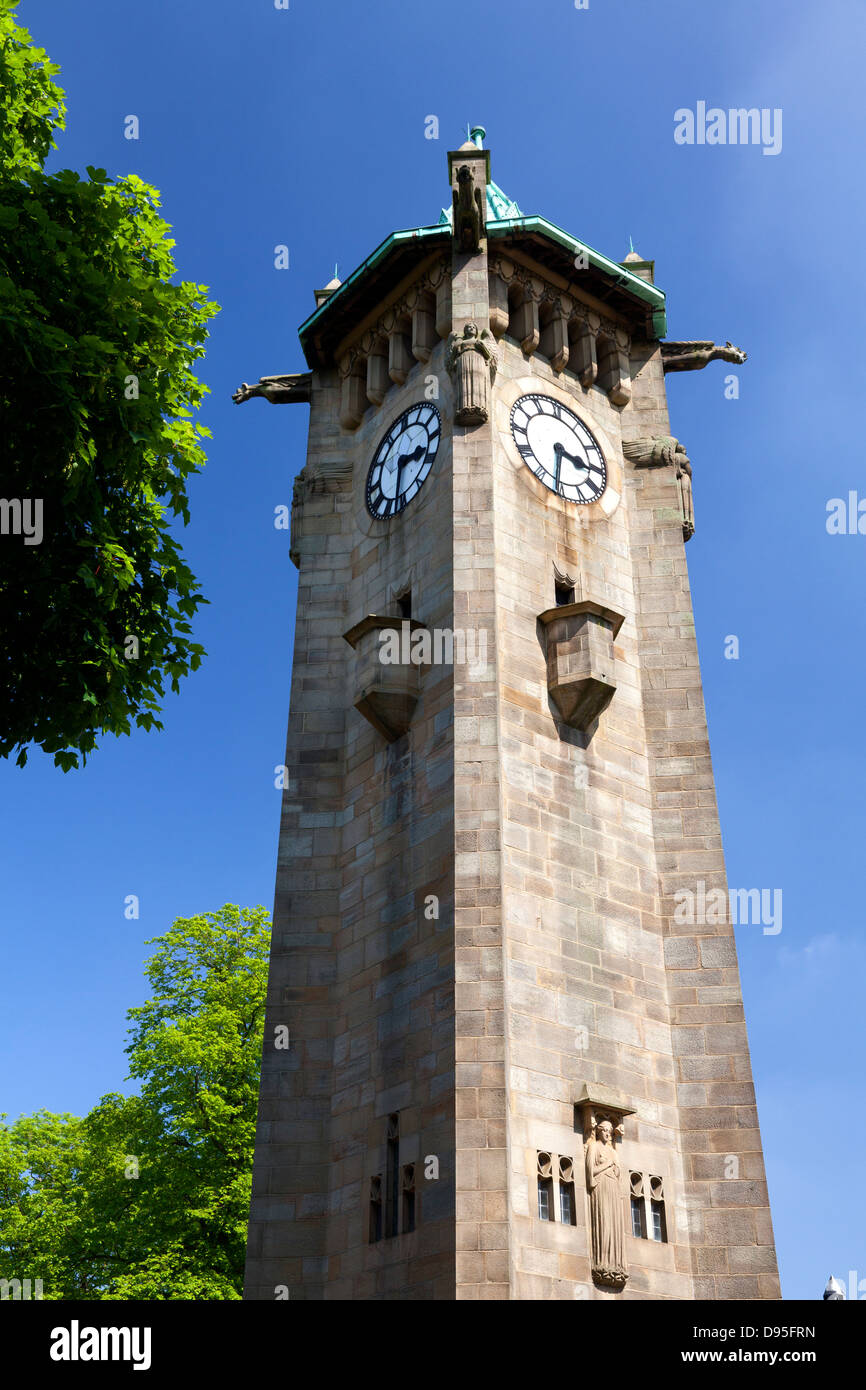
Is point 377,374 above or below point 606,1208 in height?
above

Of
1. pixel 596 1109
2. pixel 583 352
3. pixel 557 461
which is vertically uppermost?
pixel 583 352

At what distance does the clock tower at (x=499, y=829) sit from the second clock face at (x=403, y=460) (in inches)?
4.3

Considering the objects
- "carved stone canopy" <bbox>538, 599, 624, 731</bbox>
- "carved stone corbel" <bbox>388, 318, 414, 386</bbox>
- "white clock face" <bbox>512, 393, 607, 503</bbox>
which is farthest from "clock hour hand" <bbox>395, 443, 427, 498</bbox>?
"carved stone canopy" <bbox>538, 599, 624, 731</bbox>

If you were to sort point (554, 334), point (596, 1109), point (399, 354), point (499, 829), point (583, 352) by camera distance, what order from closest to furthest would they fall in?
1. point (596, 1109)
2. point (499, 829)
3. point (554, 334)
4. point (399, 354)
5. point (583, 352)

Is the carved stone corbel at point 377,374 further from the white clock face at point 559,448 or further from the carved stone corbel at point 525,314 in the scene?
the white clock face at point 559,448

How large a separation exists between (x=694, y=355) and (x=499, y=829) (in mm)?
16148

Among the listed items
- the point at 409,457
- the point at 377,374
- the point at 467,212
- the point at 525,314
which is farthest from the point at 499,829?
the point at 467,212

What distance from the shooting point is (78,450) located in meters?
17.4

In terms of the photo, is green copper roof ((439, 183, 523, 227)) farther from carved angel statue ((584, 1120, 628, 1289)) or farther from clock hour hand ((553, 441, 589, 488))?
carved angel statue ((584, 1120, 628, 1289))

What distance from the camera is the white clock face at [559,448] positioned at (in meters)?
29.9

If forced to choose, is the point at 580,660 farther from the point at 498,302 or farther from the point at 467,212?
the point at 467,212

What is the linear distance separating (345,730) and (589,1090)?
10.0 metres

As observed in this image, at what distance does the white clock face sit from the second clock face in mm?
1954

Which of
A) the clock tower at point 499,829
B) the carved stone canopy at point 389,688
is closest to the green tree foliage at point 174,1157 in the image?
the clock tower at point 499,829
